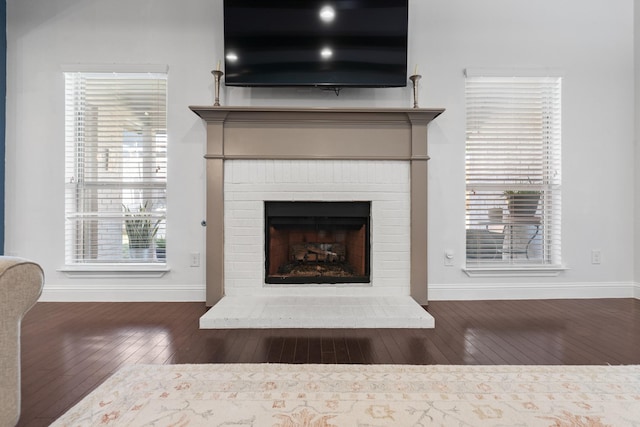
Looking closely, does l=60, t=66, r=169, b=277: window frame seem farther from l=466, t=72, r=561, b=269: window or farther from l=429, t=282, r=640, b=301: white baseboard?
l=466, t=72, r=561, b=269: window

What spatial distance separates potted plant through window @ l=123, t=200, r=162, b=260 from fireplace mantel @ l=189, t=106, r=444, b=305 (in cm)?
62

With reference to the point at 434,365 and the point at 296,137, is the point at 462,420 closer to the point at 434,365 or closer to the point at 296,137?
the point at 434,365

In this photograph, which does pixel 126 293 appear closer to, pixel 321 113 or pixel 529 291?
pixel 321 113

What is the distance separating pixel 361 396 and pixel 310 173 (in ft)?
5.84

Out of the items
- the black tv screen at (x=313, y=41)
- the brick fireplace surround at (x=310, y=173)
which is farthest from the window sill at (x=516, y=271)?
the black tv screen at (x=313, y=41)

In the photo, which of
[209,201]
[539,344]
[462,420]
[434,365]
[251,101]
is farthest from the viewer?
[251,101]

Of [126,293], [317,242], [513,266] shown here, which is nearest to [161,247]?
[126,293]

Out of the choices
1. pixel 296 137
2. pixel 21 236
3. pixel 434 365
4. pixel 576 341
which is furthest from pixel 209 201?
pixel 576 341

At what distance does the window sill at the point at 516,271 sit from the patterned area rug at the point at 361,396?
4.18 ft

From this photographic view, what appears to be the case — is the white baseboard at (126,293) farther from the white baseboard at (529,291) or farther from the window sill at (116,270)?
the white baseboard at (529,291)

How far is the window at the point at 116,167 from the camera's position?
2846 mm

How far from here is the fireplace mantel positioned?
8.74 feet

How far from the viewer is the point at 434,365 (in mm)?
1646

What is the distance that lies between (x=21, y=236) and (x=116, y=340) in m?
1.68
